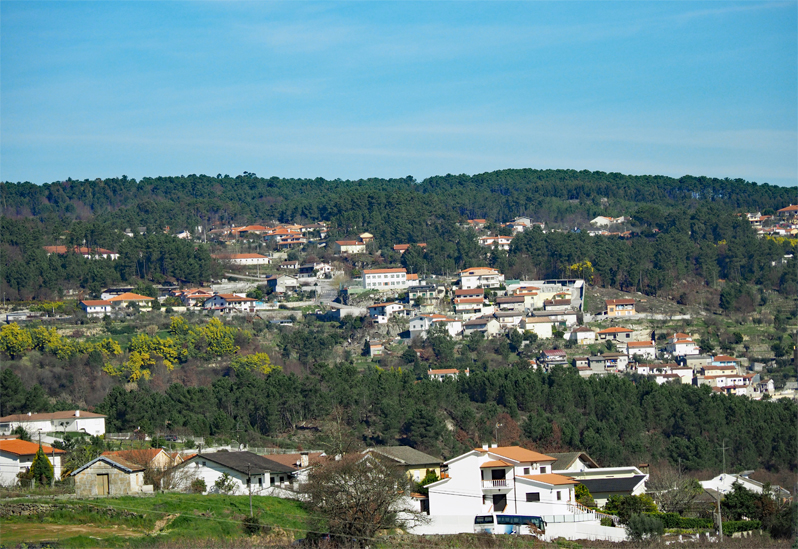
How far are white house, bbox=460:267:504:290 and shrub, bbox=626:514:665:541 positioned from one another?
6691 centimetres

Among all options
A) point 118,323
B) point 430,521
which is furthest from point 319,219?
point 430,521

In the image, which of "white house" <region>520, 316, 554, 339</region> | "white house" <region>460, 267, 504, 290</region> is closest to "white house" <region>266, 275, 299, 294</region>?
"white house" <region>460, 267, 504, 290</region>

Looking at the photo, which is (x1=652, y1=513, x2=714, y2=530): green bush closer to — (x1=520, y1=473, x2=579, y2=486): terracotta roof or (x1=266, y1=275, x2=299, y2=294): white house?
(x1=520, y1=473, x2=579, y2=486): terracotta roof

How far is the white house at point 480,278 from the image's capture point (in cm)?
9662

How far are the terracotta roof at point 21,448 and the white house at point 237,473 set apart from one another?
564cm

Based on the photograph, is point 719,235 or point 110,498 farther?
point 719,235

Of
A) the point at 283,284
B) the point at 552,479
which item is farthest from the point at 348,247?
the point at 552,479

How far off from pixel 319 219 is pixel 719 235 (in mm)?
46850

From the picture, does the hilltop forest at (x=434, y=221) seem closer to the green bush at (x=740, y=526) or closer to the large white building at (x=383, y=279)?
the large white building at (x=383, y=279)

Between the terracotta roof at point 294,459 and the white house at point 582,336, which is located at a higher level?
the terracotta roof at point 294,459

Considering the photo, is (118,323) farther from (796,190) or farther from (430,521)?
(796,190)

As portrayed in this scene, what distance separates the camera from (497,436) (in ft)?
170

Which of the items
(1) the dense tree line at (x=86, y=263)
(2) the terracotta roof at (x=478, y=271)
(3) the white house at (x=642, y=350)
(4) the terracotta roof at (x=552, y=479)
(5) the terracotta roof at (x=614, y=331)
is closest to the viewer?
(4) the terracotta roof at (x=552, y=479)

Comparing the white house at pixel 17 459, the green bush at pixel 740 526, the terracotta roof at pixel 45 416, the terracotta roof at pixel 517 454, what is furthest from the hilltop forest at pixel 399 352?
the green bush at pixel 740 526
